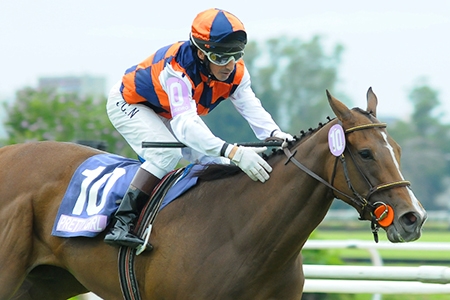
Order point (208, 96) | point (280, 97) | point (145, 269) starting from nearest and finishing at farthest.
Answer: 1. point (145, 269)
2. point (208, 96)
3. point (280, 97)

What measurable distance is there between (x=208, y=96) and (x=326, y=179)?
1.01 m

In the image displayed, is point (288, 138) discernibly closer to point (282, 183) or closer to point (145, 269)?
point (282, 183)

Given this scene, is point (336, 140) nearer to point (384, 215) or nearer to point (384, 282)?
point (384, 215)

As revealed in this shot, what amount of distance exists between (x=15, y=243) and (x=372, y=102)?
7.50ft

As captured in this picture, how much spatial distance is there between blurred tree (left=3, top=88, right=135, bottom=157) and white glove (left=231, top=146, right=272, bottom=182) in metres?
10.2

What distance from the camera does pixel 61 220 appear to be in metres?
4.49

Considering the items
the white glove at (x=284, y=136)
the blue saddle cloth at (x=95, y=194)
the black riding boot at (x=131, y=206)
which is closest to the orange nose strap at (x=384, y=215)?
the white glove at (x=284, y=136)

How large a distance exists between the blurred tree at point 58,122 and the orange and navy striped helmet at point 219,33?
9.99 m

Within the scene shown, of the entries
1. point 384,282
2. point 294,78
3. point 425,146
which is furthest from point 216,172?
point 294,78

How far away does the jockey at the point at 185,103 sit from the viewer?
399 centimetres

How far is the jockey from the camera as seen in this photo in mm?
3992

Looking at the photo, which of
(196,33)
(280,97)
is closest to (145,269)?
(196,33)

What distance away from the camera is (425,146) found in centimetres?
6062

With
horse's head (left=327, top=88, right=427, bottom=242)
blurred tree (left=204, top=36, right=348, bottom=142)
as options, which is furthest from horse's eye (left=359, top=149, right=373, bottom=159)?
blurred tree (left=204, top=36, right=348, bottom=142)
